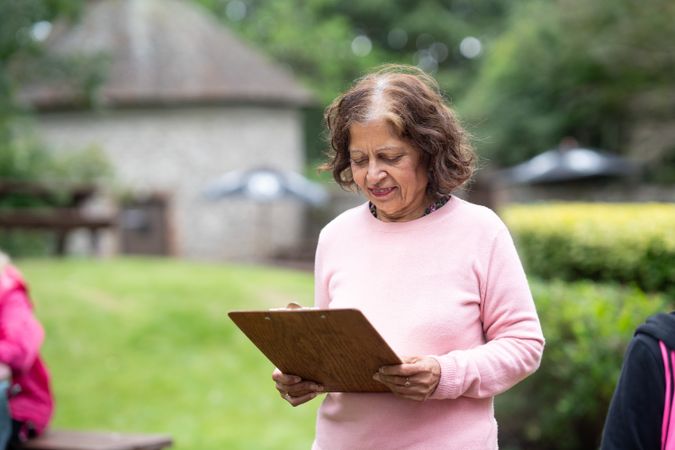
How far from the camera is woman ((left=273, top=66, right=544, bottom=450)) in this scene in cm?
264

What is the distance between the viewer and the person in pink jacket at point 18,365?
4.30 m

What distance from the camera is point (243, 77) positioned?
25484 mm

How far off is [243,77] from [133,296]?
14.6m

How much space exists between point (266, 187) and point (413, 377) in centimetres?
2090

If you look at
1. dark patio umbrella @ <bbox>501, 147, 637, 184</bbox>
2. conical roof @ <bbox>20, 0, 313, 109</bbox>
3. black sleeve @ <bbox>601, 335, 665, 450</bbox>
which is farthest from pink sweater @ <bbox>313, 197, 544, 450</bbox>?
conical roof @ <bbox>20, 0, 313, 109</bbox>

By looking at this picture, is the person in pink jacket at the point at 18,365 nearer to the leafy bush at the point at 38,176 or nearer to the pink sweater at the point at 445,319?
the pink sweater at the point at 445,319

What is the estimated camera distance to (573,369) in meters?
6.11

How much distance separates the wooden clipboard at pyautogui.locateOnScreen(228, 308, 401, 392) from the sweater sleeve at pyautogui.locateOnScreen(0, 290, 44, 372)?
194cm

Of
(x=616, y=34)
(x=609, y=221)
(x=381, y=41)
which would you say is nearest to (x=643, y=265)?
(x=609, y=221)

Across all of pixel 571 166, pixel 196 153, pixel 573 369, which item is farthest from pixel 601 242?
pixel 196 153

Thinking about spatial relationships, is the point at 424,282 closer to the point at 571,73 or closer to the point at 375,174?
the point at 375,174

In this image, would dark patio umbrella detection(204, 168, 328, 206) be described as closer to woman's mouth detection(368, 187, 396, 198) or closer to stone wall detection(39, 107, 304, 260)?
stone wall detection(39, 107, 304, 260)

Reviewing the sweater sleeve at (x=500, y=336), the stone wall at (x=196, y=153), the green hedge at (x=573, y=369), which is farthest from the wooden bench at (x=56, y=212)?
the sweater sleeve at (x=500, y=336)

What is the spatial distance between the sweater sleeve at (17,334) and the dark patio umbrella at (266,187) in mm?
18649
